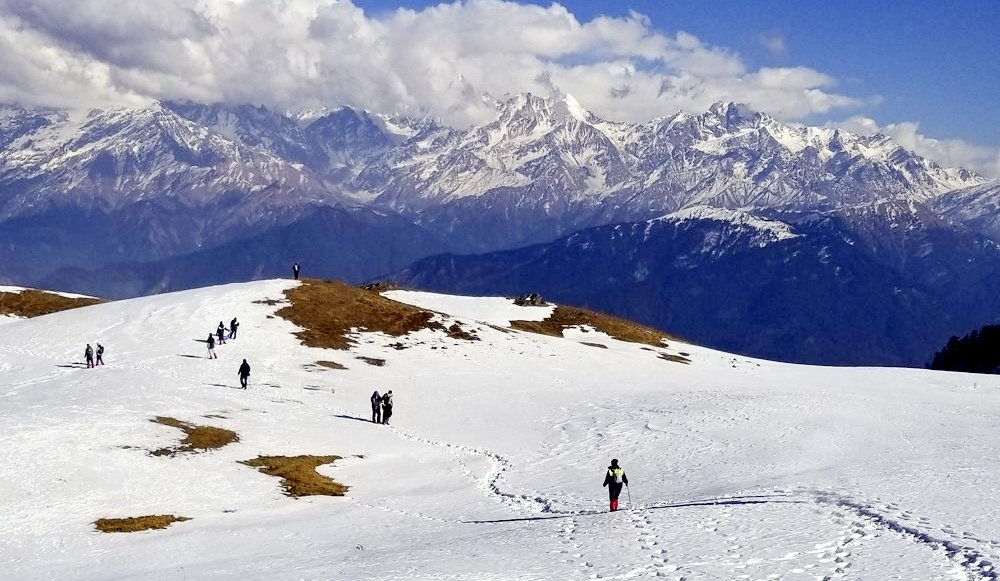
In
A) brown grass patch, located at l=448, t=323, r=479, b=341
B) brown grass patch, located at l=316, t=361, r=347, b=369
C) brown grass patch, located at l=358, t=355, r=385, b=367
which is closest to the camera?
brown grass patch, located at l=316, t=361, r=347, b=369

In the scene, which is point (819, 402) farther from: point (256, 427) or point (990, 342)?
point (990, 342)

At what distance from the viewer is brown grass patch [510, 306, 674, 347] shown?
92.6m

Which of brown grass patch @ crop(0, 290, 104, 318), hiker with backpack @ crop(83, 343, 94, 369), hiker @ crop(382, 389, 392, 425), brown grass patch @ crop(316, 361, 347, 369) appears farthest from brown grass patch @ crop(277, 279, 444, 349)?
brown grass patch @ crop(0, 290, 104, 318)

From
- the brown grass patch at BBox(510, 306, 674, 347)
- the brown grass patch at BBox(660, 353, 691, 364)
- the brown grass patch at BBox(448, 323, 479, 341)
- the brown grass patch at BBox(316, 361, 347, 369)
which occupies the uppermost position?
the brown grass patch at BBox(510, 306, 674, 347)

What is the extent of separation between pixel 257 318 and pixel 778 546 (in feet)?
197

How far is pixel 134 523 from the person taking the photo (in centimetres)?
2966

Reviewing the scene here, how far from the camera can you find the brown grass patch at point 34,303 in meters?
85.8

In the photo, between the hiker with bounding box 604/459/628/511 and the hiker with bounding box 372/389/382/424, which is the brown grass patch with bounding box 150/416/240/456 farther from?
the hiker with bounding box 604/459/628/511

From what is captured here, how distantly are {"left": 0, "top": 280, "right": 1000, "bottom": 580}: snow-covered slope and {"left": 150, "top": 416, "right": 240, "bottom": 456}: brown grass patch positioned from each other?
73cm

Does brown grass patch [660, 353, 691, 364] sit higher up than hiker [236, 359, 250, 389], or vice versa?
brown grass patch [660, 353, 691, 364]

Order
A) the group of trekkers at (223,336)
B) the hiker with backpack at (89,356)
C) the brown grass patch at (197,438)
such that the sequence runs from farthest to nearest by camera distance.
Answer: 1. the hiker with backpack at (89,356)
2. the group of trekkers at (223,336)
3. the brown grass patch at (197,438)

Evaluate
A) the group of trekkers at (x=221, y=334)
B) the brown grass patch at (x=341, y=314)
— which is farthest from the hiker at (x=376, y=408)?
the brown grass patch at (x=341, y=314)

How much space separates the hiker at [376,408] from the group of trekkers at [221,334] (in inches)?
680

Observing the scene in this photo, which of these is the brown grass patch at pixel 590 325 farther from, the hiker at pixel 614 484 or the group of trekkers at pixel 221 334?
the hiker at pixel 614 484
